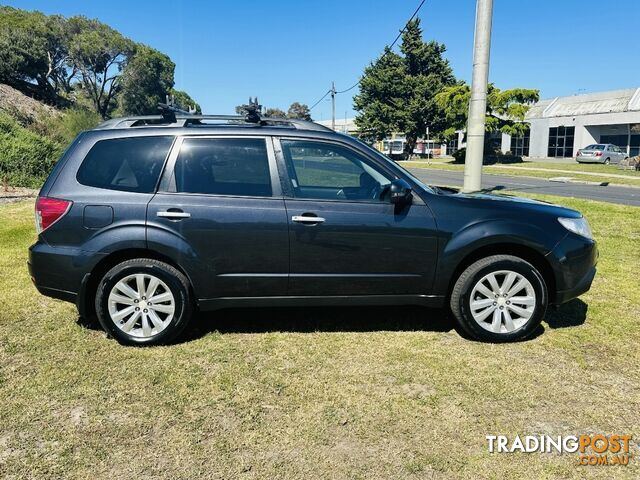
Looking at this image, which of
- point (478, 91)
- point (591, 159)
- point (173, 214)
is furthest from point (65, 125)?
point (591, 159)

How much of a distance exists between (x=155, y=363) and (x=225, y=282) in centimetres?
78

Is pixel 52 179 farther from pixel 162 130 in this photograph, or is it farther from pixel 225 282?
pixel 225 282

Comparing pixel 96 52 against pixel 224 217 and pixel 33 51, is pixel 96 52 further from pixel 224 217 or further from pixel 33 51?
pixel 224 217

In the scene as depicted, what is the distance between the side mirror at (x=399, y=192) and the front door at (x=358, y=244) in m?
0.06

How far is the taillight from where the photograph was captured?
12.7ft

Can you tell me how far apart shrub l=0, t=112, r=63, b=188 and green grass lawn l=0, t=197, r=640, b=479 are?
11.5m

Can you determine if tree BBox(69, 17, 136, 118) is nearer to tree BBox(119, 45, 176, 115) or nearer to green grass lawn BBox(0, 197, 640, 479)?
tree BBox(119, 45, 176, 115)

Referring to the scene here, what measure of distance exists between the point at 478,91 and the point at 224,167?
22.1 feet

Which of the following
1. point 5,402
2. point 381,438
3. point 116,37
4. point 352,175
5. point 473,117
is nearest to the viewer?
point 381,438

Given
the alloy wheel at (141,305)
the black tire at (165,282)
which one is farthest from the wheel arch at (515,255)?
the alloy wheel at (141,305)

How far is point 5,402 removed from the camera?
10.4 ft

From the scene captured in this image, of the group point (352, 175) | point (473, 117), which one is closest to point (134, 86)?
point (473, 117)

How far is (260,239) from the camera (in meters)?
3.88

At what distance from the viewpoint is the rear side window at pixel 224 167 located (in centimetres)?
397
